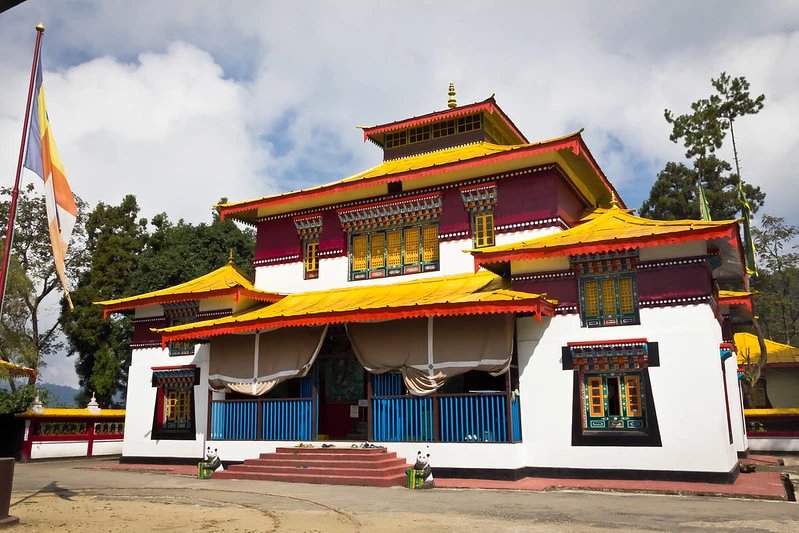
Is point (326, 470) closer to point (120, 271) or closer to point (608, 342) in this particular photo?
point (608, 342)

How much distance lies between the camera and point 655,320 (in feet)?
45.9

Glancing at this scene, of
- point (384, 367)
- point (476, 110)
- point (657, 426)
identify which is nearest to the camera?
point (657, 426)

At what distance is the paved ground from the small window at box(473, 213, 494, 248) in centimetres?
672

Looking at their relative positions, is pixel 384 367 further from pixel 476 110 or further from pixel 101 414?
pixel 101 414

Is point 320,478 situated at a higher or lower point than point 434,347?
lower

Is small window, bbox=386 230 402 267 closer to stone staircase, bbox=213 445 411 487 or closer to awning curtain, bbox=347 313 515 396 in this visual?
awning curtain, bbox=347 313 515 396

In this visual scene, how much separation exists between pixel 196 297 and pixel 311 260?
11.3 feet

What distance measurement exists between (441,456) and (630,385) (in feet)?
13.9

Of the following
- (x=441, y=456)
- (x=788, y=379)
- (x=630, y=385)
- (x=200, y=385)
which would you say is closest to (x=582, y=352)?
(x=630, y=385)

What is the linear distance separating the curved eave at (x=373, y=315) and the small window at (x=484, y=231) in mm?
3377

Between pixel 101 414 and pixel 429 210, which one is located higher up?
pixel 429 210

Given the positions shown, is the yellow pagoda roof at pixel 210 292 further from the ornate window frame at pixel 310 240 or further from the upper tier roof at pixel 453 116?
the upper tier roof at pixel 453 116

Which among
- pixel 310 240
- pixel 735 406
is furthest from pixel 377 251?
pixel 735 406

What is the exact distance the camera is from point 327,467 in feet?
48.5
